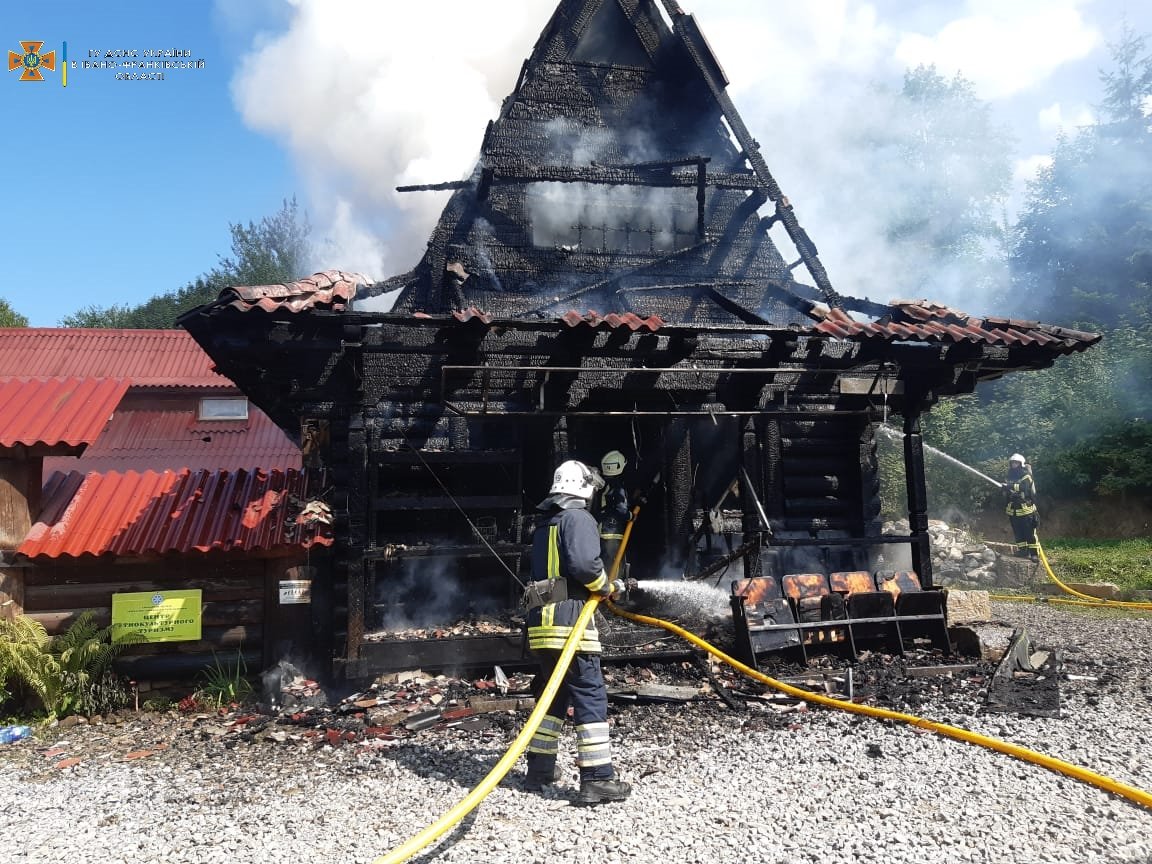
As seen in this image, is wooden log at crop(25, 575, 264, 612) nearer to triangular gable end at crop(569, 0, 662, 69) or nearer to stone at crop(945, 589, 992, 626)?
stone at crop(945, 589, 992, 626)

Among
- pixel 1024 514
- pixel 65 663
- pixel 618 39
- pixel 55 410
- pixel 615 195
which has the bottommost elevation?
pixel 65 663

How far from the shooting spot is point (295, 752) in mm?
6328

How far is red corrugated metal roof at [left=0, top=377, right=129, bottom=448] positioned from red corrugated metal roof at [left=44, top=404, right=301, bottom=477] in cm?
896

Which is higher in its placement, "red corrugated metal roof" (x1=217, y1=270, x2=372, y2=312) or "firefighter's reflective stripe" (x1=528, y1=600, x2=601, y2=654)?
"red corrugated metal roof" (x1=217, y1=270, x2=372, y2=312)

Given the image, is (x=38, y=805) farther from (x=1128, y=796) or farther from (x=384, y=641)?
(x=1128, y=796)

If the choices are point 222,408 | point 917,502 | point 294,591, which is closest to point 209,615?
point 294,591

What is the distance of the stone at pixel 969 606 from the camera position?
33.7 ft

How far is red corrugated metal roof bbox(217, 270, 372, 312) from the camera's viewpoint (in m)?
6.89

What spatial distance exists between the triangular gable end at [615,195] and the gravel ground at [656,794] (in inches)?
252

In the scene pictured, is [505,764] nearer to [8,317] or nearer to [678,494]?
[678,494]

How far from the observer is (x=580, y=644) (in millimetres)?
5328

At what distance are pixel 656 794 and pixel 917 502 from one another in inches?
232

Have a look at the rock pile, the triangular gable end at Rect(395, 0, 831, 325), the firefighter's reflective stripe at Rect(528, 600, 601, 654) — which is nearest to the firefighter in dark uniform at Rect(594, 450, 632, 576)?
the triangular gable end at Rect(395, 0, 831, 325)

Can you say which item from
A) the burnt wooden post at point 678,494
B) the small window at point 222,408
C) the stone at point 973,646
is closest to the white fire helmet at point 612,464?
the burnt wooden post at point 678,494
